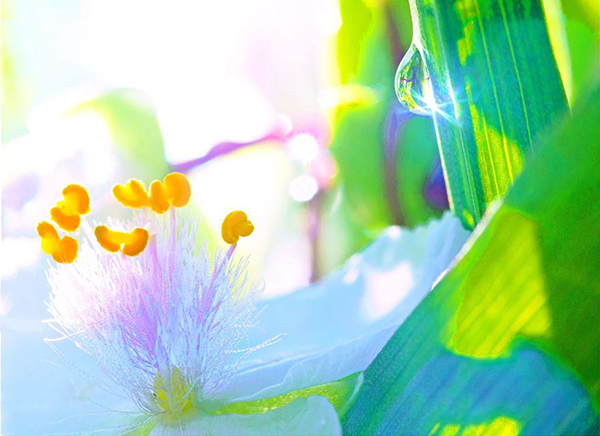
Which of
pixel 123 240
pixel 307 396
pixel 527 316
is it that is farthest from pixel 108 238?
pixel 527 316

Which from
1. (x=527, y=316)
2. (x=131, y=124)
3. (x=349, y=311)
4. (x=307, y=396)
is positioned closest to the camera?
(x=527, y=316)

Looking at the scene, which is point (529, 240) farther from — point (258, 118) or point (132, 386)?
point (258, 118)

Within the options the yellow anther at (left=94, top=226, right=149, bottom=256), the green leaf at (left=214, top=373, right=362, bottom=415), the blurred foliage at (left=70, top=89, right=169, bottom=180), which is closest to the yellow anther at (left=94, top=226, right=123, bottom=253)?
the yellow anther at (left=94, top=226, right=149, bottom=256)

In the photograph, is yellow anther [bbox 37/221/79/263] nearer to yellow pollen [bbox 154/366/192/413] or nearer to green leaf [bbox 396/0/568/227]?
yellow pollen [bbox 154/366/192/413]

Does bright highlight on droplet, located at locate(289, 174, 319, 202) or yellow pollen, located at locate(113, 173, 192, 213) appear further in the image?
bright highlight on droplet, located at locate(289, 174, 319, 202)

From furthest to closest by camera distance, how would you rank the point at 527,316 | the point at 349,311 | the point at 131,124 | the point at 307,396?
1. the point at 131,124
2. the point at 349,311
3. the point at 307,396
4. the point at 527,316

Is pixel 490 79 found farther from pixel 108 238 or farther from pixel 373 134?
pixel 373 134

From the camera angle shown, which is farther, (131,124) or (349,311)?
(131,124)
